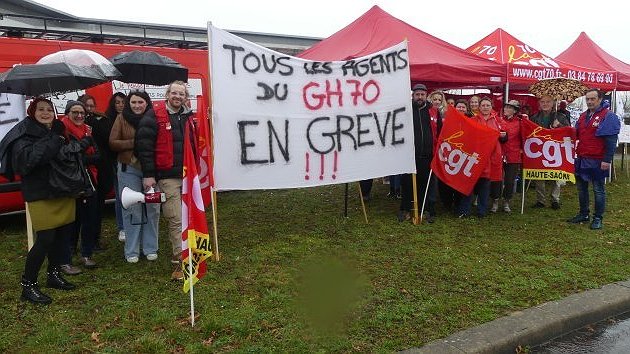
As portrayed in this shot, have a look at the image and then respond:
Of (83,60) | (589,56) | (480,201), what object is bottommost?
(480,201)

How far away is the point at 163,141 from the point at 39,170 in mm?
1063

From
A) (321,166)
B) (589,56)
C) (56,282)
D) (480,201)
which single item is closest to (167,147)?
(56,282)

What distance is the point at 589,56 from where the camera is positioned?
12930mm

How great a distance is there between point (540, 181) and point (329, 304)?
5.42 metres

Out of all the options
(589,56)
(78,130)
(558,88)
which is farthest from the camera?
(589,56)

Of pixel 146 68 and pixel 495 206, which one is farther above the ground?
pixel 146 68

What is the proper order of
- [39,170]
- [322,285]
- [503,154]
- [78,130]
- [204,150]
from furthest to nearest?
[503,154]
[204,150]
[78,130]
[322,285]
[39,170]

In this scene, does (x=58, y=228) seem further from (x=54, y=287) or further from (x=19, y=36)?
(x=19, y=36)

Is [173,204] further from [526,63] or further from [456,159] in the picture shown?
[526,63]

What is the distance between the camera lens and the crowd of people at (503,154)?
6523mm

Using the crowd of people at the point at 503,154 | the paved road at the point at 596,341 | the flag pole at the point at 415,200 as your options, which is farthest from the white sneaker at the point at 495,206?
the paved road at the point at 596,341

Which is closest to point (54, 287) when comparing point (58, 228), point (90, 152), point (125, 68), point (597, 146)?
point (58, 228)

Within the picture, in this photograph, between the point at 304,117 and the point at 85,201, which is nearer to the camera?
the point at 85,201

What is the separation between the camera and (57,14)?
61.7ft
